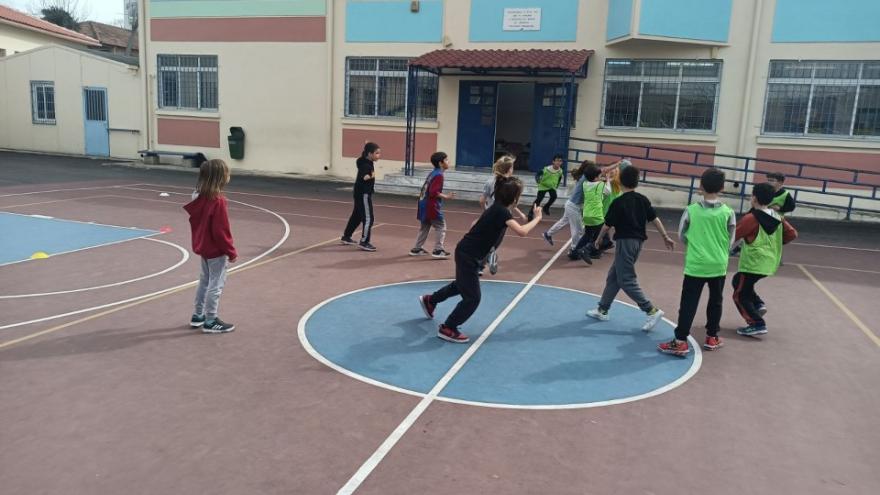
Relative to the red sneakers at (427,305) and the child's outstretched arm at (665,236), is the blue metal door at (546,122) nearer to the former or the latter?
the child's outstretched arm at (665,236)

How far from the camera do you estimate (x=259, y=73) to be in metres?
21.2

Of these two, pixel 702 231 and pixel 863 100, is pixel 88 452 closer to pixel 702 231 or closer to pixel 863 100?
pixel 702 231

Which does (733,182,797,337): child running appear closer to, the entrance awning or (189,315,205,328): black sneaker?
(189,315,205,328): black sneaker

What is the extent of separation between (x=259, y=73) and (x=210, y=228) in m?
16.7

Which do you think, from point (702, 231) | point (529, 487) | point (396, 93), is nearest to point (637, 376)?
point (702, 231)

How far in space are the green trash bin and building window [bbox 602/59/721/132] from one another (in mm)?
11841

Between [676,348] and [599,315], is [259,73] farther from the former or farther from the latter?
[676,348]

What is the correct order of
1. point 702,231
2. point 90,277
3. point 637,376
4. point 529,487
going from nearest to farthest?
point 529,487 → point 637,376 → point 702,231 → point 90,277

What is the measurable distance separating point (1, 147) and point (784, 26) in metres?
29.3

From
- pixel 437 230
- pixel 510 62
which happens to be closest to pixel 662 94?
pixel 510 62

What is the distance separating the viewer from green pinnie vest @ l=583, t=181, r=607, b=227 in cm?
988

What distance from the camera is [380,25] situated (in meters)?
19.6

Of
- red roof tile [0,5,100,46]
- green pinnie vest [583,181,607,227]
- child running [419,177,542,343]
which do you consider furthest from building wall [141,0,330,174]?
child running [419,177,542,343]

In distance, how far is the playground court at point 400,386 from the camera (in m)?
3.79
